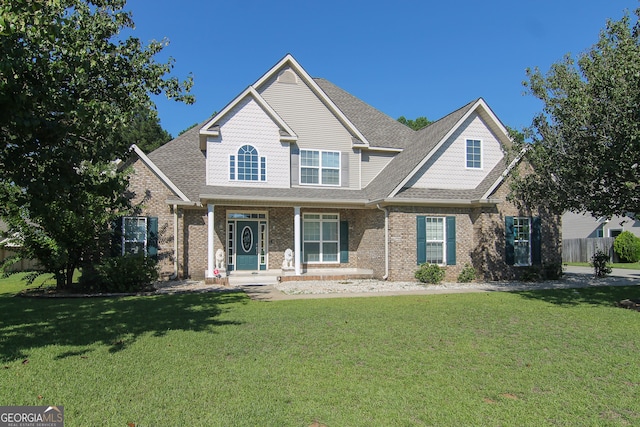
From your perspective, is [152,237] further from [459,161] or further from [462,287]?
[459,161]

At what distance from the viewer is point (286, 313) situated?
10258mm

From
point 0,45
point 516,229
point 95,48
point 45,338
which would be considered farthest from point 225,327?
point 516,229

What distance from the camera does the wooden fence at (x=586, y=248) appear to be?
30969 mm

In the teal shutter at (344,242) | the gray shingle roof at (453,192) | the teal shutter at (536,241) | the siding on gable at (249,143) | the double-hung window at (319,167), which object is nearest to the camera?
the gray shingle roof at (453,192)

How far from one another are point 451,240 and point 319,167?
651 centimetres

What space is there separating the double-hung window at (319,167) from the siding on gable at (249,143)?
1.06 metres

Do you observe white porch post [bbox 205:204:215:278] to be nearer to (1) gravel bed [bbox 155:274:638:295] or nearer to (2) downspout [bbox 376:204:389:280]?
(1) gravel bed [bbox 155:274:638:295]

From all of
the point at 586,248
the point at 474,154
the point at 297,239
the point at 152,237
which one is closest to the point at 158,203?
the point at 152,237

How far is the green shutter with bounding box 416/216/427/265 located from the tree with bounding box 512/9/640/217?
520 cm

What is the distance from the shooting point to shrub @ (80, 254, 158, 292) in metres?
14.6

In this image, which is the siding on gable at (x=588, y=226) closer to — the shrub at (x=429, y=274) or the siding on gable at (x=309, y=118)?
the shrub at (x=429, y=274)

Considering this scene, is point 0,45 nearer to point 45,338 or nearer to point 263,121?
point 45,338

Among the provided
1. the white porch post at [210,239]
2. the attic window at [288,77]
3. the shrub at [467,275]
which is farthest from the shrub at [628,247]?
the white porch post at [210,239]

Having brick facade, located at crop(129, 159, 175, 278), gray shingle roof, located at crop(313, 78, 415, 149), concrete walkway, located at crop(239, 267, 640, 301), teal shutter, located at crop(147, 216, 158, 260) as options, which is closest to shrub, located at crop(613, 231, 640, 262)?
concrete walkway, located at crop(239, 267, 640, 301)
